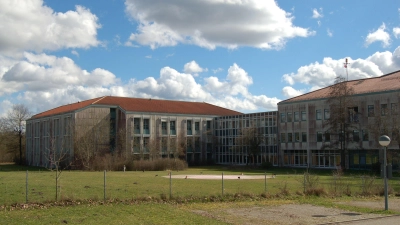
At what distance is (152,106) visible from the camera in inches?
3324

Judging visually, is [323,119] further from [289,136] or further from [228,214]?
[228,214]

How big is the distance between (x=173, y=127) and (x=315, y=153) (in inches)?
1118

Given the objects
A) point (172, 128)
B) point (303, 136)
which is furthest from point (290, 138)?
point (172, 128)

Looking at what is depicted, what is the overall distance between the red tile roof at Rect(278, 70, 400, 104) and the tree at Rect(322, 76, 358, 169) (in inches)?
111

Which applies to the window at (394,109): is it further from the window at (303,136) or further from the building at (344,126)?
the window at (303,136)

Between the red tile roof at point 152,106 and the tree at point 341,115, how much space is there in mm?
33128

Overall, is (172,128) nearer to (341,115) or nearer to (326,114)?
(326,114)

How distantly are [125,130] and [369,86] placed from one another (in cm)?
4021

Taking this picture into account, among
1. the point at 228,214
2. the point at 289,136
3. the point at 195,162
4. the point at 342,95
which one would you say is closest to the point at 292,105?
the point at 289,136

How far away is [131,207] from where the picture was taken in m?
18.7

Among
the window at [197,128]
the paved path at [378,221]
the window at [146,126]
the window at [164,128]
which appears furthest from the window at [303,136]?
the paved path at [378,221]

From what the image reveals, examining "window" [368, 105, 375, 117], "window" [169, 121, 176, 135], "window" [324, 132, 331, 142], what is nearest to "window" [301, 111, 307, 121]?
"window" [324, 132, 331, 142]

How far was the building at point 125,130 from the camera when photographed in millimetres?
73188

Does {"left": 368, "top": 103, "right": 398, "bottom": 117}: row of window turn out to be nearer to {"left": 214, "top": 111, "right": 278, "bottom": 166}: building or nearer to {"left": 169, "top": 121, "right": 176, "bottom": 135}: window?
{"left": 214, "top": 111, "right": 278, "bottom": 166}: building
